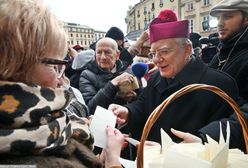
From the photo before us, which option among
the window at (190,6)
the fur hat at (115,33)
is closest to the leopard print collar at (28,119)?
the fur hat at (115,33)

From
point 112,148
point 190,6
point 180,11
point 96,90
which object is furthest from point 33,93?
point 180,11

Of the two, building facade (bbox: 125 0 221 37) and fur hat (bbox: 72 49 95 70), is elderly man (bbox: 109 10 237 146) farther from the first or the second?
building facade (bbox: 125 0 221 37)

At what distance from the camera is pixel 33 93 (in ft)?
2.91

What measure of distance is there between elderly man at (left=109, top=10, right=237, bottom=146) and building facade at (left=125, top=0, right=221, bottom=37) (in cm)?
2183

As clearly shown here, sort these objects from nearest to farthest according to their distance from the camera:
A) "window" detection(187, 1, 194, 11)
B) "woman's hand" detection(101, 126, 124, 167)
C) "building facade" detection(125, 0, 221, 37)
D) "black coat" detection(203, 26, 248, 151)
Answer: "woman's hand" detection(101, 126, 124, 167) → "black coat" detection(203, 26, 248, 151) → "building facade" detection(125, 0, 221, 37) → "window" detection(187, 1, 194, 11)

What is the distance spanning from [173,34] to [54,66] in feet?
3.79

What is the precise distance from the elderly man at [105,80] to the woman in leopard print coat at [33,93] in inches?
54.8

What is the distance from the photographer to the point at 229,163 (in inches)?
39.9

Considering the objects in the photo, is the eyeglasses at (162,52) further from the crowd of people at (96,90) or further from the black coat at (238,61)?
the black coat at (238,61)

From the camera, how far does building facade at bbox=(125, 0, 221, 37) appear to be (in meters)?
34.7

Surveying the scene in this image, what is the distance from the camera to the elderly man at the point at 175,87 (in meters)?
1.70

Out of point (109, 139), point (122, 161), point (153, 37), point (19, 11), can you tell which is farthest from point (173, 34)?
point (19, 11)

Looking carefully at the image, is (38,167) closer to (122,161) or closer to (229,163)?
(122,161)

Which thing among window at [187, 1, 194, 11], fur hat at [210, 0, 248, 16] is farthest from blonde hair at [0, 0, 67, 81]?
window at [187, 1, 194, 11]
